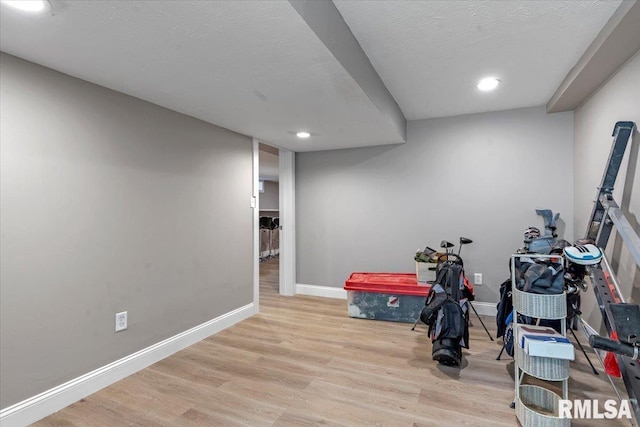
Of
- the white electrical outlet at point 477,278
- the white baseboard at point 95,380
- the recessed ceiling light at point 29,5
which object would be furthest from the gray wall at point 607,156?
the white baseboard at point 95,380

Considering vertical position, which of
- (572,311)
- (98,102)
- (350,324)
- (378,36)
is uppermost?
(378,36)

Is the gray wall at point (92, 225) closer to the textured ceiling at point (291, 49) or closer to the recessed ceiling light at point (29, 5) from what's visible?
the textured ceiling at point (291, 49)

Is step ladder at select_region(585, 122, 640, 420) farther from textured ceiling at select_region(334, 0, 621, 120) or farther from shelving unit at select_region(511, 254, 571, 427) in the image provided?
textured ceiling at select_region(334, 0, 621, 120)

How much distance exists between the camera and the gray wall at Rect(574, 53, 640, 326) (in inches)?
81.8

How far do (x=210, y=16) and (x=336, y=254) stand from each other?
3397 mm

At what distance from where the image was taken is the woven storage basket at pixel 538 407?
165cm

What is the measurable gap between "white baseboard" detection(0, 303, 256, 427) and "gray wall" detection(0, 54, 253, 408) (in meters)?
0.05

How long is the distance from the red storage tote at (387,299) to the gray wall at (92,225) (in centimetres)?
150

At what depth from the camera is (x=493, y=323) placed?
3363 mm

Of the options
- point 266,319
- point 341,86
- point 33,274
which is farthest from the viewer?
point 266,319

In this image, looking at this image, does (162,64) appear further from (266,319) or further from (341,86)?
(266,319)

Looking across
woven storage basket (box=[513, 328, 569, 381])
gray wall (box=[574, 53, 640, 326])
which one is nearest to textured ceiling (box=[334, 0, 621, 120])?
gray wall (box=[574, 53, 640, 326])

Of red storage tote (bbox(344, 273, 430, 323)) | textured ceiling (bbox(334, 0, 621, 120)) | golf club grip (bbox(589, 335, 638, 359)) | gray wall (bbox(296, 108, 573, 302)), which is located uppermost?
textured ceiling (bbox(334, 0, 621, 120))

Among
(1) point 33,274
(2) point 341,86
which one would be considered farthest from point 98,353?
(2) point 341,86
